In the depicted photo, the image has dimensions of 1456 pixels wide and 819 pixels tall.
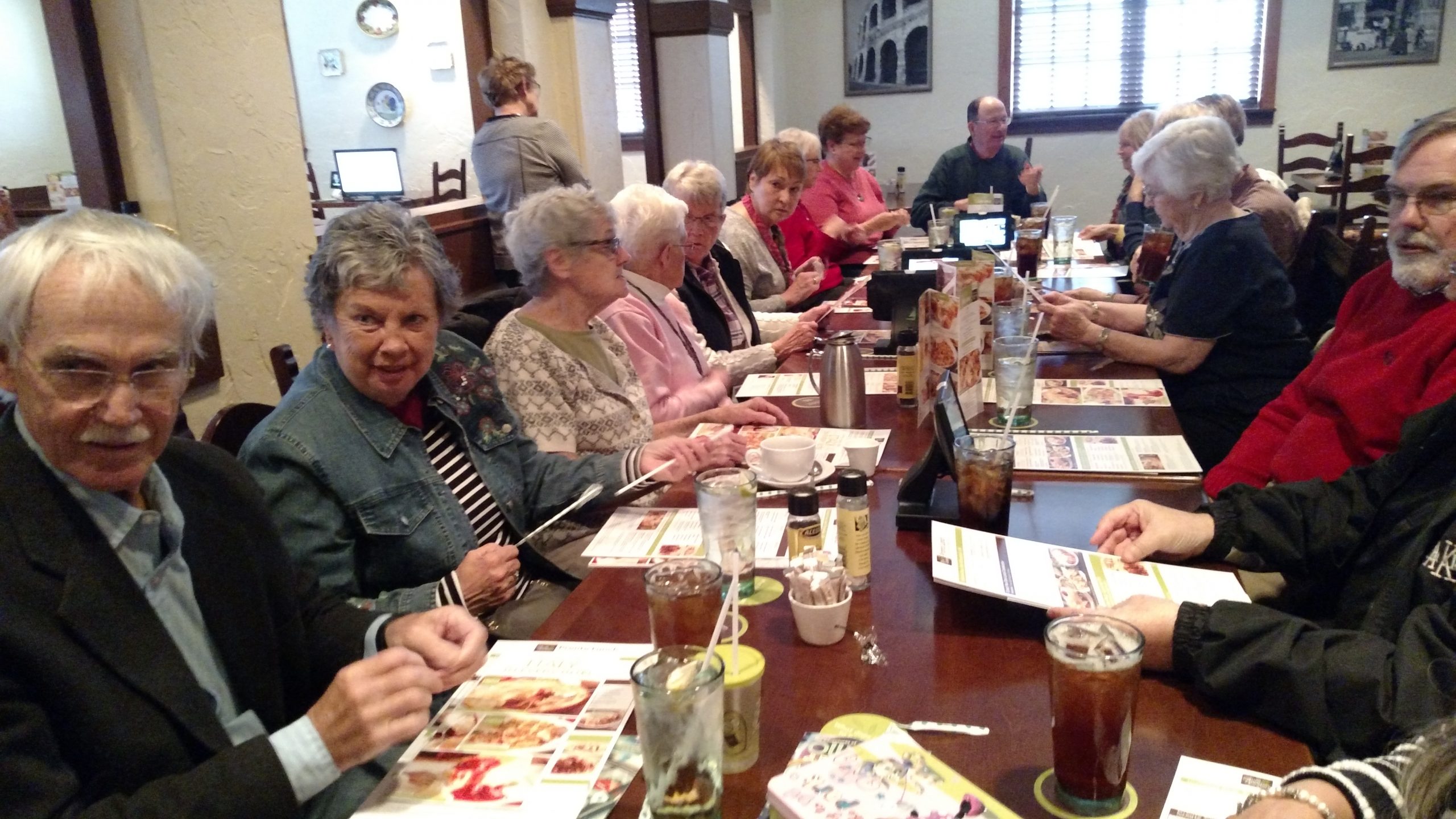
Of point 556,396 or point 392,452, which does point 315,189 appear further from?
point 392,452

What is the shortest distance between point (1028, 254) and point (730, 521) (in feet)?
8.80

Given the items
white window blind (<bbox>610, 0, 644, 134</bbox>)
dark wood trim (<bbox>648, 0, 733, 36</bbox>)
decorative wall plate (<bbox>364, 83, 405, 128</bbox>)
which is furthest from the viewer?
white window blind (<bbox>610, 0, 644, 134</bbox>)

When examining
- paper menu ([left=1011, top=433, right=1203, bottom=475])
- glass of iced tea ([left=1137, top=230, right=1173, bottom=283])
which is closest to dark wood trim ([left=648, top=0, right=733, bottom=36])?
glass of iced tea ([left=1137, top=230, right=1173, bottom=283])

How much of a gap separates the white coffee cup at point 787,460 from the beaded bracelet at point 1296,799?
944 mm

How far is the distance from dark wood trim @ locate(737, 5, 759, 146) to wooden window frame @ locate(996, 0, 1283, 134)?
73.3 inches

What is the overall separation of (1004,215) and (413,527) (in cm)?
370

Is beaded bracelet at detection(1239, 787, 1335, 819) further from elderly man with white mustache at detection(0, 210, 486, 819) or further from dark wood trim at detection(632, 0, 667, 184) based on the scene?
dark wood trim at detection(632, 0, 667, 184)

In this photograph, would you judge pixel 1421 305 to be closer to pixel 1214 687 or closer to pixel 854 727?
pixel 1214 687

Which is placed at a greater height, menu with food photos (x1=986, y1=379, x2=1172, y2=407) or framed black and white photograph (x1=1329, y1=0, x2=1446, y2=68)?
framed black and white photograph (x1=1329, y1=0, x2=1446, y2=68)

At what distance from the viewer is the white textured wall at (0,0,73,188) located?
3740 millimetres

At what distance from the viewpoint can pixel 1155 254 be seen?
3443 millimetres

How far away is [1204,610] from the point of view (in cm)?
113

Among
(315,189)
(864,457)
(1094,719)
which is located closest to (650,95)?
(315,189)

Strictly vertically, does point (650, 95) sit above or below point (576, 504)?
above
